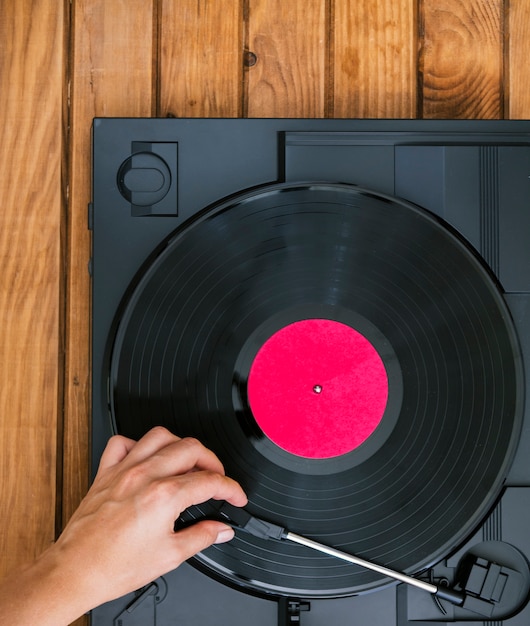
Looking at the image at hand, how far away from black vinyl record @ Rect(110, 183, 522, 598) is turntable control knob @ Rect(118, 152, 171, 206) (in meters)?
0.07

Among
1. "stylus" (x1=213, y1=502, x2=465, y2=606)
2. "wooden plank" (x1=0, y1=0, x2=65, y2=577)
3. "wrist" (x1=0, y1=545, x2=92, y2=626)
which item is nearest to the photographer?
"wrist" (x1=0, y1=545, x2=92, y2=626)

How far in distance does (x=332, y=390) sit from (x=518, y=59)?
0.52 meters

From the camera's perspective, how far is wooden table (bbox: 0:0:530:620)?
2.53ft

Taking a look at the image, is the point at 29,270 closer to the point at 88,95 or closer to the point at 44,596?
the point at 88,95

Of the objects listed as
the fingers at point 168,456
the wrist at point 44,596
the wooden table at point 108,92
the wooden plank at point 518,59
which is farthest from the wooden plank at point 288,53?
the wrist at point 44,596

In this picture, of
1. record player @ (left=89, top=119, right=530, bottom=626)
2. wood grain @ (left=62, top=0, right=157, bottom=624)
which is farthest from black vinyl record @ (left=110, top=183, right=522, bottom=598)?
wood grain @ (left=62, top=0, right=157, bottom=624)

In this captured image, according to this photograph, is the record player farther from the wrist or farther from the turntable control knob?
the wrist

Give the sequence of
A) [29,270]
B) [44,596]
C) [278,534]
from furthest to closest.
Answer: [29,270] < [278,534] < [44,596]

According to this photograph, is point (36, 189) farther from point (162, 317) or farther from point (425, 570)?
point (425, 570)

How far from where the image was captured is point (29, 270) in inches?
30.8

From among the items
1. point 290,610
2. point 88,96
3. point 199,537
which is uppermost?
point 88,96

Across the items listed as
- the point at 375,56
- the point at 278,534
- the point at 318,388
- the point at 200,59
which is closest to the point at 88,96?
the point at 200,59

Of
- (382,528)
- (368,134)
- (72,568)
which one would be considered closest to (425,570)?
(382,528)

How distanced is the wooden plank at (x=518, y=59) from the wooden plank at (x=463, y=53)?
1cm
